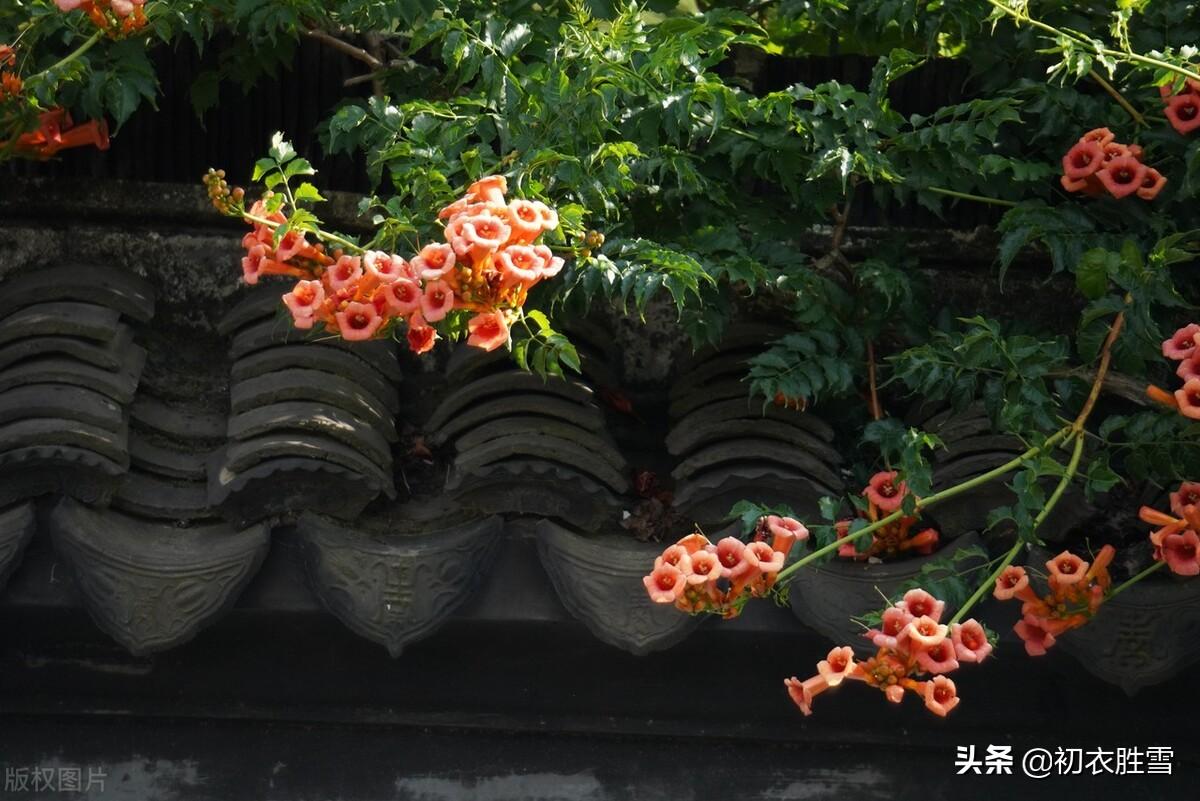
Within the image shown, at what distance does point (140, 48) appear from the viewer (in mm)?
3973

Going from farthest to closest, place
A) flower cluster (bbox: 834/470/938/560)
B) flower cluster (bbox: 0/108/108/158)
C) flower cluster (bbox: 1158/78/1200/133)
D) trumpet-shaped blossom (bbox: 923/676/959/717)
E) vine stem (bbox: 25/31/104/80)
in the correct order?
1. flower cluster (bbox: 0/108/108/158)
2. vine stem (bbox: 25/31/104/80)
3. flower cluster (bbox: 1158/78/1200/133)
4. flower cluster (bbox: 834/470/938/560)
5. trumpet-shaped blossom (bbox: 923/676/959/717)

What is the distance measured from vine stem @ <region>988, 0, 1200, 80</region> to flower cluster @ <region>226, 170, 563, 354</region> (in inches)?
44.3

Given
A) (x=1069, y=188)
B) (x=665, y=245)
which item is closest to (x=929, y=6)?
(x=1069, y=188)

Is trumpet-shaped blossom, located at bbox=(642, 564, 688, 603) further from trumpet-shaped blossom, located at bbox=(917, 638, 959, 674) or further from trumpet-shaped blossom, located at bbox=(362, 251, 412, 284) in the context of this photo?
trumpet-shaped blossom, located at bbox=(362, 251, 412, 284)

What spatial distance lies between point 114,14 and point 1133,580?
232 centimetres

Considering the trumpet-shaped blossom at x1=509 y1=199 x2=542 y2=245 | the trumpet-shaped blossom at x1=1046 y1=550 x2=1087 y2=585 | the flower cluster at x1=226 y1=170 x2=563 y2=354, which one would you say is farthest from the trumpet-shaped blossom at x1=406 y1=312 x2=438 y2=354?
the trumpet-shaped blossom at x1=1046 y1=550 x2=1087 y2=585

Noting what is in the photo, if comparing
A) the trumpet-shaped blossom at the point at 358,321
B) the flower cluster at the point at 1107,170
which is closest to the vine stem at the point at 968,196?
the flower cluster at the point at 1107,170

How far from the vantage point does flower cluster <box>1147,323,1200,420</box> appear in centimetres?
327

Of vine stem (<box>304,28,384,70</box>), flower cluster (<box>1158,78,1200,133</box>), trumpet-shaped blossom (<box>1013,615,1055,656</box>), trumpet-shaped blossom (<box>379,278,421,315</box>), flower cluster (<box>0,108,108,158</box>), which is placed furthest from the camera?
vine stem (<box>304,28,384,70</box>)

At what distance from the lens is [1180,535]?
3318 millimetres

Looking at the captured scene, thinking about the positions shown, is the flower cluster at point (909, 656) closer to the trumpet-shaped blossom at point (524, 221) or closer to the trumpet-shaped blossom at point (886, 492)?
the trumpet-shaped blossom at point (886, 492)

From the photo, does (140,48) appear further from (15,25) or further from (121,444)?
(121,444)

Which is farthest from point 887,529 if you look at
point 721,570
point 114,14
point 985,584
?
point 114,14

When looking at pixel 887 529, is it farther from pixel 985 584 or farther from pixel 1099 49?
pixel 1099 49
